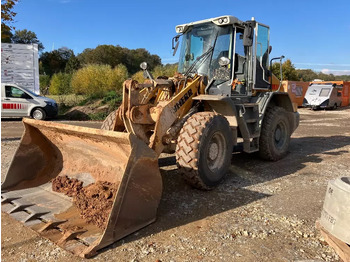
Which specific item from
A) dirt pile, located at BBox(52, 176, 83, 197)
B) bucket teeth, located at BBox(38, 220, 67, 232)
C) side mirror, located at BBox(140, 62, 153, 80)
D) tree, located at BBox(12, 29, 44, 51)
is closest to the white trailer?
side mirror, located at BBox(140, 62, 153, 80)

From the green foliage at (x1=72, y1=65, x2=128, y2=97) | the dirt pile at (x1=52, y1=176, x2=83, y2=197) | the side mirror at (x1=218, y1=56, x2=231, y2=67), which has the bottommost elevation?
the dirt pile at (x1=52, y1=176, x2=83, y2=197)

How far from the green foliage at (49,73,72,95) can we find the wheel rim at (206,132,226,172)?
19515 mm

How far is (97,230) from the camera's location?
11.5 feet

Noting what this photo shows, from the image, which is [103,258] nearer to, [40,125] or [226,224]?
[226,224]

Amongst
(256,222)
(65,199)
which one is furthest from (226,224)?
(65,199)

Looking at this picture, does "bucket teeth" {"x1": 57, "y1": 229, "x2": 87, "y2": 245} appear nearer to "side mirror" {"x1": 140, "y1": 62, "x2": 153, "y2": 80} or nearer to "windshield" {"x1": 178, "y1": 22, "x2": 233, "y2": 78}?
"side mirror" {"x1": 140, "y1": 62, "x2": 153, "y2": 80}

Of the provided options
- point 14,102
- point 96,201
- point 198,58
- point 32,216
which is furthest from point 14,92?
point 96,201

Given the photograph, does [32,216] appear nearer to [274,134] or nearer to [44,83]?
[274,134]

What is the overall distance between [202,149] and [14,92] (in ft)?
40.3

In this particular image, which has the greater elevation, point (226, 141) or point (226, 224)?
point (226, 141)

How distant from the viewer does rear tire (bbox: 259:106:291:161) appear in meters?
6.79

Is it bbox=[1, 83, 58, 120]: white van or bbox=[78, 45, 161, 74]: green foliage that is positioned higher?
bbox=[78, 45, 161, 74]: green foliage

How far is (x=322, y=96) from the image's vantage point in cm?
2508

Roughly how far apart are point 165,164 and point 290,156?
10.7 feet
